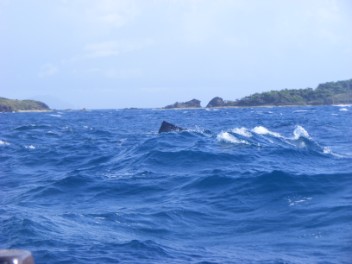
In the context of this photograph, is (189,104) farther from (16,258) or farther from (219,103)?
(16,258)

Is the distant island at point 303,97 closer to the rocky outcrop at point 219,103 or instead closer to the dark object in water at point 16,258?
the rocky outcrop at point 219,103

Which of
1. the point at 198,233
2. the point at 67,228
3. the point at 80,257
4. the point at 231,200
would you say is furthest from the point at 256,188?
the point at 80,257

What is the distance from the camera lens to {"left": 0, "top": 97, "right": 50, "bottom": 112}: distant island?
14139 centimetres

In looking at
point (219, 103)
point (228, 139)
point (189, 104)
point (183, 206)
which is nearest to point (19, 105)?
point (189, 104)

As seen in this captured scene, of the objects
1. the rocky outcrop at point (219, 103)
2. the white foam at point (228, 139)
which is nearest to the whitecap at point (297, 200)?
the white foam at point (228, 139)

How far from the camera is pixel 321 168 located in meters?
17.4

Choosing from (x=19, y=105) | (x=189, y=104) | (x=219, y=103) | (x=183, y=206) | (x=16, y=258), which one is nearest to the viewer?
(x=16, y=258)

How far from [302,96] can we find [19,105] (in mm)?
68630

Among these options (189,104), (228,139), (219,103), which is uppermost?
(228,139)

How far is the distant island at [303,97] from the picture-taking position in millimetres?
124875

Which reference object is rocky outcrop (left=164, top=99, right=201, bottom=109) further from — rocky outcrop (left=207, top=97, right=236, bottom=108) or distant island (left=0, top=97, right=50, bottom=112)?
distant island (left=0, top=97, right=50, bottom=112)

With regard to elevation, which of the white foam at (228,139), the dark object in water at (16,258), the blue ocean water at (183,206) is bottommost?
the blue ocean water at (183,206)

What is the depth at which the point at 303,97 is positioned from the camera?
432 feet

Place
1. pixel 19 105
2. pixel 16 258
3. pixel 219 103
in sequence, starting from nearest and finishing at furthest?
pixel 16 258 < pixel 219 103 < pixel 19 105
